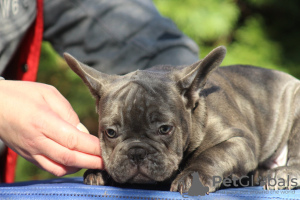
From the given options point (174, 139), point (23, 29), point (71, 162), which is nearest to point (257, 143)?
point (174, 139)

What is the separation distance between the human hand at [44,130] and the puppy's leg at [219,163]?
24.8 inches

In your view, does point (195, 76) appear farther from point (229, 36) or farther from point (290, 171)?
point (229, 36)

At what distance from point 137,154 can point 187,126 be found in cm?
50

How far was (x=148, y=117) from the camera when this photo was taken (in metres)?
2.82

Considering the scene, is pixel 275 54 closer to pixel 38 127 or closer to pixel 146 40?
pixel 146 40

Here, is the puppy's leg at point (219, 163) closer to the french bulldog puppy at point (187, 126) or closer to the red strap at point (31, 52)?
the french bulldog puppy at point (187, 126)

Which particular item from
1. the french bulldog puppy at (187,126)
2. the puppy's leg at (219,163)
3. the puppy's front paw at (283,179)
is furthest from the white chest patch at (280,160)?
the puppy's leg at (219,163)

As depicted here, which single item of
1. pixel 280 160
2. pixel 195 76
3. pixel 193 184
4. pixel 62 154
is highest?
pixel 195 76

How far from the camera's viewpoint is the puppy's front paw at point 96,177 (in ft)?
9.55

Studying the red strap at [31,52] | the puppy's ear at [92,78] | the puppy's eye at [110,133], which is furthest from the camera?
the red strap at [31,52]

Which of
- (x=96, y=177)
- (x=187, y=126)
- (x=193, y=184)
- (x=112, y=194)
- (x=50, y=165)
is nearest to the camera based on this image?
(x=112, y=194)

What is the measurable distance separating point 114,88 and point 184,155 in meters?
0.70

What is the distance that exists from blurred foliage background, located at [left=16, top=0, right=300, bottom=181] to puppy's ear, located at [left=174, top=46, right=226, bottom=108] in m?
3.01

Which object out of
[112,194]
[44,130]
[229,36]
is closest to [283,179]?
[112,194]
